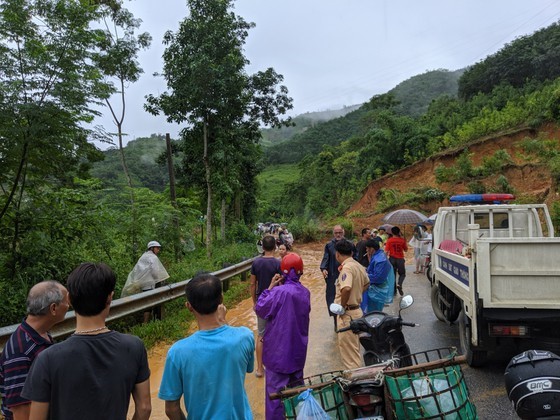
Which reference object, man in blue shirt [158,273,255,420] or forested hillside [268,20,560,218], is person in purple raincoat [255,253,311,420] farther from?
forested hillside [268,20,560,218]

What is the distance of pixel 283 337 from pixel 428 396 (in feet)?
4.29

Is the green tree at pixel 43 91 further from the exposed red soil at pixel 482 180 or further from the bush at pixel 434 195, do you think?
the bush at pixel 434 195

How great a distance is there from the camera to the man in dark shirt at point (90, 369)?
192cm

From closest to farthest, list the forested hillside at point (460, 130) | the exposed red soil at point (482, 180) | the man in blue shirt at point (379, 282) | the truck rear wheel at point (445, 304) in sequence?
the man in blue shirt at point (379, 282) < the truck rear wheel at point (445, 304) < the exposed red soil at point (482, 180) < the forested hillside at point (460, 130)

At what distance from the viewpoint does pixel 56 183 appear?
702 cm

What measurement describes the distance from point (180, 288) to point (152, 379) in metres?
2.64

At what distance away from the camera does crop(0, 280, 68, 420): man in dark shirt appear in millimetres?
2292

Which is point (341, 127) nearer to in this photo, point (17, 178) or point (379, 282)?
point (379, 282)

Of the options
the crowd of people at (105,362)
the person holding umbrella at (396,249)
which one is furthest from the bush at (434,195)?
the crowd of people at (105,362)

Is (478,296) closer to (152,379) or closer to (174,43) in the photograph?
(152,379)

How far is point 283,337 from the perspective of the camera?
341 cm

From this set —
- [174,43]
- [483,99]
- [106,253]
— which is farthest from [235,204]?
[483,99]

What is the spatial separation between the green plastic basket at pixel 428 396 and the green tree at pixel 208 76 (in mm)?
13572

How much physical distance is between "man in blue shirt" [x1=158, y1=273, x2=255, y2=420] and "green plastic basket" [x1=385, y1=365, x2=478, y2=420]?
886 millimetres
